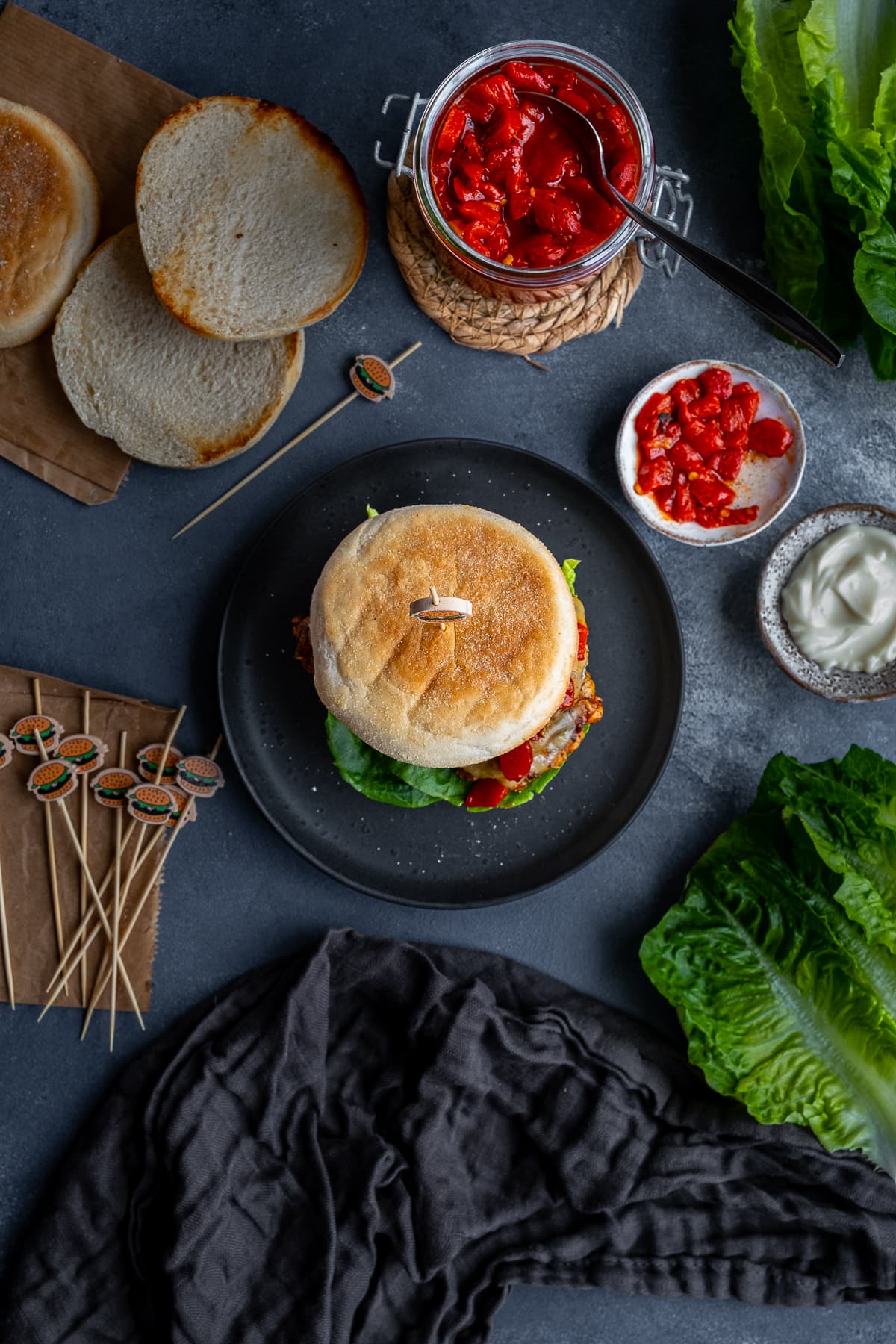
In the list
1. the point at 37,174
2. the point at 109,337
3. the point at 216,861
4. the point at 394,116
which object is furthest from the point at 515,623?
the point at 37,174

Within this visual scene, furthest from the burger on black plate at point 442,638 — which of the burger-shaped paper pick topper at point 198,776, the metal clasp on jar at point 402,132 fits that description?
the metal clasp on jar at point 402,132

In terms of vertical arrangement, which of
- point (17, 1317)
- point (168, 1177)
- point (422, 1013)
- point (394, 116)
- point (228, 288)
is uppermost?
point (394, 116)

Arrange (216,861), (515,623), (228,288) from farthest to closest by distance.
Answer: (216,861) < (228,288) < (515,623)

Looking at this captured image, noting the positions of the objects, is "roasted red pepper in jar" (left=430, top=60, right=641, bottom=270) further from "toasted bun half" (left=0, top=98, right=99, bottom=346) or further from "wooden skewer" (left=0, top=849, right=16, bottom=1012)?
"wooden skewer" (left=0, top=849, right=16, bottom=1012)

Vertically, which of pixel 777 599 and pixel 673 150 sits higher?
pixel 673 150

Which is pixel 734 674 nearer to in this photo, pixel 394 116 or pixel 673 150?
pixel 673 150

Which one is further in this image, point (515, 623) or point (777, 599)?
point (777, 599)

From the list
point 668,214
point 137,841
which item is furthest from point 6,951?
point 668,214

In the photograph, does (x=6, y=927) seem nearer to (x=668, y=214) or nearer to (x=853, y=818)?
(x=853, y=818)
